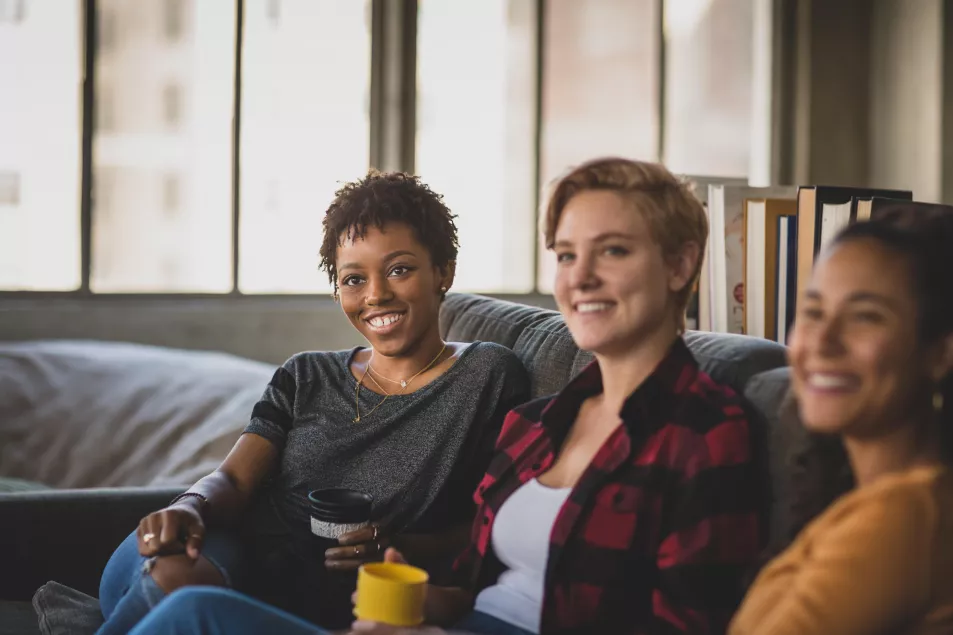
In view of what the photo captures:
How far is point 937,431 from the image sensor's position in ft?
2.90

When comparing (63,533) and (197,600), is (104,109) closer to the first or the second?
(63,533)

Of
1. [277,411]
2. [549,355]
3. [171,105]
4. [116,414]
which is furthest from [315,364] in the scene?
[171,105]

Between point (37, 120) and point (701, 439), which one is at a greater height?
point (37, 120)

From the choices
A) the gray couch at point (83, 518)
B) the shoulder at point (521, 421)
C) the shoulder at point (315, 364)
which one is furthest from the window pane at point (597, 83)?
the shoulder at point (521, 421)

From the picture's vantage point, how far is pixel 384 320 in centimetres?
182

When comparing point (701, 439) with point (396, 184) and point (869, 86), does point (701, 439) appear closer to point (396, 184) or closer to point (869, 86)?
point (396, 184)

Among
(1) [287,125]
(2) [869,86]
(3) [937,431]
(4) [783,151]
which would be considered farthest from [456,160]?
(3) [937,431]

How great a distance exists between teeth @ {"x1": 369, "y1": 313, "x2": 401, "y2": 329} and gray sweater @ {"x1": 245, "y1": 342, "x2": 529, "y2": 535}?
0.42 feet

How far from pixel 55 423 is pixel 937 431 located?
8.99 feet

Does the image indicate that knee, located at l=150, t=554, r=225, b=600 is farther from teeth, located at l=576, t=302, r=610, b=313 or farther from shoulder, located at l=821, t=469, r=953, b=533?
shoulder, located at l=821, t=469, r=953, b=533

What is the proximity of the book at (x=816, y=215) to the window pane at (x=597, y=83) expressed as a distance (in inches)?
98.2

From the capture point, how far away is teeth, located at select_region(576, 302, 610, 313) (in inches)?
51.4

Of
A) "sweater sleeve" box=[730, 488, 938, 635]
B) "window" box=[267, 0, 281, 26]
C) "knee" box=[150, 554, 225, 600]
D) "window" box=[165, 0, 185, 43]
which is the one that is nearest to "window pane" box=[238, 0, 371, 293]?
"window" box=[267, 0, 281, 26]

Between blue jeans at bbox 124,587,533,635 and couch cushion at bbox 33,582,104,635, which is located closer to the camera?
blue jeans at bbox 124,587,533,635
